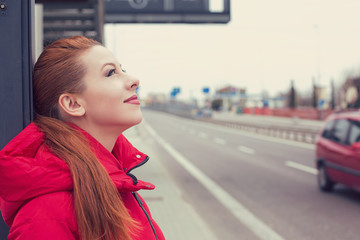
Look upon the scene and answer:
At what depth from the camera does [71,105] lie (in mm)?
1452

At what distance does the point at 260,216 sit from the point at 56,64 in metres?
6.77

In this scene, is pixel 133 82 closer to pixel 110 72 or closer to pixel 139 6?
pixel 110 72

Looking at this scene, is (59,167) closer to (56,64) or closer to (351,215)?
(56,64)

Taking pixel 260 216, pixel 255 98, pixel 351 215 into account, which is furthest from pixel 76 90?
pixel 255 98

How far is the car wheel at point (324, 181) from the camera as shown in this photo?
377 inches

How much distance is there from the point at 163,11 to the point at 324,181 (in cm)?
591

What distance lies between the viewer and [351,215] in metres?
7.54

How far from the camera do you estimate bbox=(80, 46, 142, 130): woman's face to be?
1.46 metres

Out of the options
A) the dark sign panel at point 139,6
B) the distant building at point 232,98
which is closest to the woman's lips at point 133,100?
the dark sign panel at point 139,6

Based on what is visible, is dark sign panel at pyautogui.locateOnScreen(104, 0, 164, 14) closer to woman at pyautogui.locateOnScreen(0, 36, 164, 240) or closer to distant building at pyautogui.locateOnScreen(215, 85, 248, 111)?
woman at pyautogui.locateOnScreen(0, 36, 164, 240)

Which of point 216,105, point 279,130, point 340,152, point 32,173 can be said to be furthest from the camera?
point 216,105

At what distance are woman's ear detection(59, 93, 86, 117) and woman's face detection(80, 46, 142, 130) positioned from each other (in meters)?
0.02

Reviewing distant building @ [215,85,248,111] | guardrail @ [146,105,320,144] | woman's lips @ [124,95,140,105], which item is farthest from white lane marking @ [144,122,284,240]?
distant building @ [215,85,248,111]

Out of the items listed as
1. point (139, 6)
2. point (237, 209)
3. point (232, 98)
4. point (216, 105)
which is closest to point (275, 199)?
point (237, 209)
